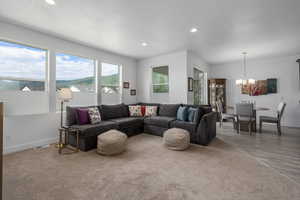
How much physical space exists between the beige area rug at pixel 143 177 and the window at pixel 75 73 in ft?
6.00

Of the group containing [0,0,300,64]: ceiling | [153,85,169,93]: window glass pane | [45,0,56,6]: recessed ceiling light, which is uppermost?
[0,0,300,64]: ceiling

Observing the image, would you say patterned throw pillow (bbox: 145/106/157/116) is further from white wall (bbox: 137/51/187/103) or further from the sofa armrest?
the sofa armrest

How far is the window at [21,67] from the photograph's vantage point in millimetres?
2885

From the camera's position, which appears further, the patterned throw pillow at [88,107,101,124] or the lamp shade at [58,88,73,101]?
the patterned throw pillow at [88,107,101,124]

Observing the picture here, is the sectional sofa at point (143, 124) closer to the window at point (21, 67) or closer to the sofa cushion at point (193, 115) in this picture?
the sofa cushion at point (193, 115)

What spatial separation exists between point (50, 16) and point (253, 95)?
7178 millimetres

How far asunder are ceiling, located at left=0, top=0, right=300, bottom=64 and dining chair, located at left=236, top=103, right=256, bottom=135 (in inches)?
73.7

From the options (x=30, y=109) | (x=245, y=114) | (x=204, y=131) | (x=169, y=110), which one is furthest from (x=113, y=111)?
(x=245, y=114)

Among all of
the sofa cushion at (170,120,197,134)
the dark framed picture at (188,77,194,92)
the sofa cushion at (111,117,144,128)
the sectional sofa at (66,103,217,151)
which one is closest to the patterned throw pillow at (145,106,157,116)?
the sectional sofa at (66,103,217,151)

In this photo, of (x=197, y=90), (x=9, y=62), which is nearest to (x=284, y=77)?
(x=197, y=90)

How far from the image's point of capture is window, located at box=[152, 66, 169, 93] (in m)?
5.24

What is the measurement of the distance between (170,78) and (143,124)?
6.23 ft

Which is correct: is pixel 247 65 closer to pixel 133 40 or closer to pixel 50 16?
pixel 133 40

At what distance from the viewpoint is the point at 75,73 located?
13.2ft
